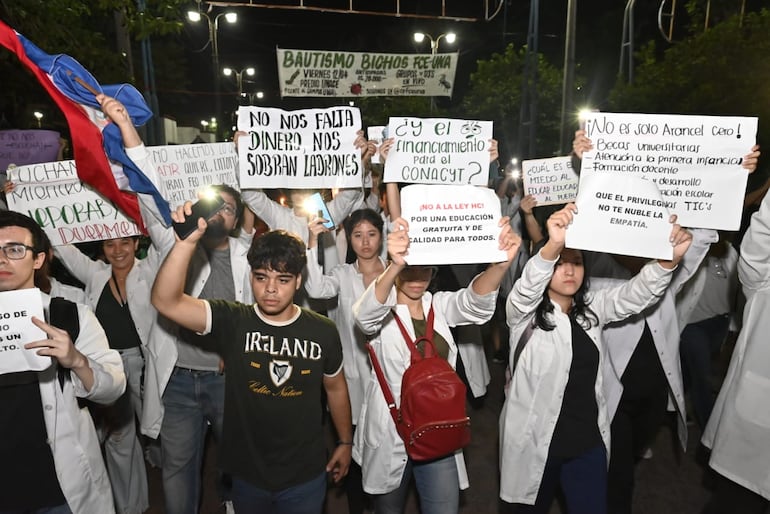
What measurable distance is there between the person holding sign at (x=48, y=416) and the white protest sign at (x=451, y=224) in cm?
155

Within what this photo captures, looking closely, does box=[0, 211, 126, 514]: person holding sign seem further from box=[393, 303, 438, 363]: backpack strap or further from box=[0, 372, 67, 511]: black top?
box=[393, 303, 438, 363]: backpack strap

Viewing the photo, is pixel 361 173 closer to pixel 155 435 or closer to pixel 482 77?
pixel 155 435

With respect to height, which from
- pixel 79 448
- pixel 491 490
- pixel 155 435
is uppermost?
pixel 79 448

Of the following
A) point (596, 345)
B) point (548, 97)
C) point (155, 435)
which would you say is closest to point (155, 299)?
point (155, 435)

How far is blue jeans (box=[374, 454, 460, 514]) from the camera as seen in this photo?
327 cm

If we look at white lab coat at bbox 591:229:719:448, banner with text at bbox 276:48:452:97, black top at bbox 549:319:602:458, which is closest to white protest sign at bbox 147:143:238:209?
black top at bbox 549:319:602:458

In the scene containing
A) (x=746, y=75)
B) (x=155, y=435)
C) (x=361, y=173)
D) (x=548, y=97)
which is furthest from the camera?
(x=548, y=97)

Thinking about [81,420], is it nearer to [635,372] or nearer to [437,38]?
[635,372]

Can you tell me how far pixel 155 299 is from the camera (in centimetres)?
281

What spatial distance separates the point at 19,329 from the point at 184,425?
1555 millimetres

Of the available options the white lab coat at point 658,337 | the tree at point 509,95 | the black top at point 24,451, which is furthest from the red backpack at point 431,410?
the tree at point 509,95

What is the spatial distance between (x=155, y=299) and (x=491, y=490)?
3135mm

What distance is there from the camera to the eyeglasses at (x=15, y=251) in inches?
106

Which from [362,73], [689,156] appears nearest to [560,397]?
[689,156]
